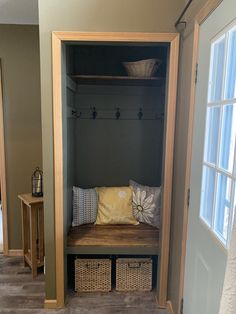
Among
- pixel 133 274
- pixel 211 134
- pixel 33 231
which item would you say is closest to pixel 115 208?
pixel 133 274

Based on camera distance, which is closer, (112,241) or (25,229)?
(112,241)

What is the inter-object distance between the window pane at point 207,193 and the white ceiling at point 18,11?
2073 mm

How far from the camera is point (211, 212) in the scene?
1.40m

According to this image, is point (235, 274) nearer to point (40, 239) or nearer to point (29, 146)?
point (40, 239)

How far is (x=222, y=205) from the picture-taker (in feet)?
4.18

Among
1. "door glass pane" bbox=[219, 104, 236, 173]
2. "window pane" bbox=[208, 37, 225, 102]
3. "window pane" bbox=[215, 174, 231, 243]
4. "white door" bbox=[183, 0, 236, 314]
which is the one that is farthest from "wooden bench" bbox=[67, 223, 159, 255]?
"window pane" bbox=[208, 37, 225, 102]

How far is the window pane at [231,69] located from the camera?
1.18 metres

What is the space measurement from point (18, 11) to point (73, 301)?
2.65 metres

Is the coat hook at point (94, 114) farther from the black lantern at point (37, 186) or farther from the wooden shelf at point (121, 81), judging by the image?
the black lantern at point (37, 186)

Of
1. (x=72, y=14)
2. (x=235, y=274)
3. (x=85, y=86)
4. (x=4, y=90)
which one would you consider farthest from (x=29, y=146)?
(x=235, y=274)

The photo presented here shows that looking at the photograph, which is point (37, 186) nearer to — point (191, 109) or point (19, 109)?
point (19, 109)

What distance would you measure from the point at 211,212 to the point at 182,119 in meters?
0.74

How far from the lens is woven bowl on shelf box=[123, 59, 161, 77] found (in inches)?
91.3

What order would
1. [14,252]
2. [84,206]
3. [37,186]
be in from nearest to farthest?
[84,206] < [37,186] < [14,252]
